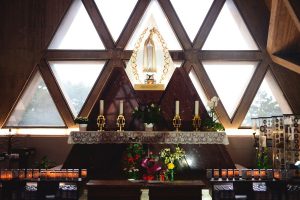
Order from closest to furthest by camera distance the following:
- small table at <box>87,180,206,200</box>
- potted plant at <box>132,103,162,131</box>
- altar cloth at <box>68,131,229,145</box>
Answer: small table at <box>87,180,206,200</box>
altar cloth at <box>68,131,229,145</box>
potted plant at <box>132,103,162,131</box>

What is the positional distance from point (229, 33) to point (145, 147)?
→ 4720mm

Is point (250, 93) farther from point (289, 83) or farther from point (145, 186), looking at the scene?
point (145, 186)

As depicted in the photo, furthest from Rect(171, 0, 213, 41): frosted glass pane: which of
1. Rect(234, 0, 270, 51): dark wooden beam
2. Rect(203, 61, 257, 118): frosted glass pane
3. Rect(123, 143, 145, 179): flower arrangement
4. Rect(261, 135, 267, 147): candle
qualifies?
Rect(123, 143, 145, 179): flower arrangement

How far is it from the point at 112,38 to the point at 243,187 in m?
6.03

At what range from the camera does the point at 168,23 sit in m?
11.3

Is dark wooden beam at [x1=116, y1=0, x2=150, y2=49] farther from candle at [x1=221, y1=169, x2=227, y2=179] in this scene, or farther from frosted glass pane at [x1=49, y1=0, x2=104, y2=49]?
candle at [x1=221, y1=169, x2=227, y2=179]

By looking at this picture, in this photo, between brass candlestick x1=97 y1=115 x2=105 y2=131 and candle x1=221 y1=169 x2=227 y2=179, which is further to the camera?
brass candlestick x1=97 y1=115 x2=105 y2=131

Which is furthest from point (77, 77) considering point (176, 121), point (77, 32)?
point (176, 121)

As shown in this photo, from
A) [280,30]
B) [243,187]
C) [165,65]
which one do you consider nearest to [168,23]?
[165,65]

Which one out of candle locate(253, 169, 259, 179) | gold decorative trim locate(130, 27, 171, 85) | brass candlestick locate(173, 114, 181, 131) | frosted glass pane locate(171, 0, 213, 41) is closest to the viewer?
candle locate(253, 169, 259, 179)

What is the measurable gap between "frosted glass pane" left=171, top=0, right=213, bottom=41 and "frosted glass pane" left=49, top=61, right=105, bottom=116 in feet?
8.20

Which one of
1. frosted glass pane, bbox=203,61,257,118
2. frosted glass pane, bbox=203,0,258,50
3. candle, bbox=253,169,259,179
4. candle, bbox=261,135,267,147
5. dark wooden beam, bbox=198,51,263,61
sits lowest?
candle, bbox=253,169,259,179

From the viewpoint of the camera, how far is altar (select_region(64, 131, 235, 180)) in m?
Result: 8.12

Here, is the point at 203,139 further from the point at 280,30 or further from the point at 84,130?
the point at 280,30
